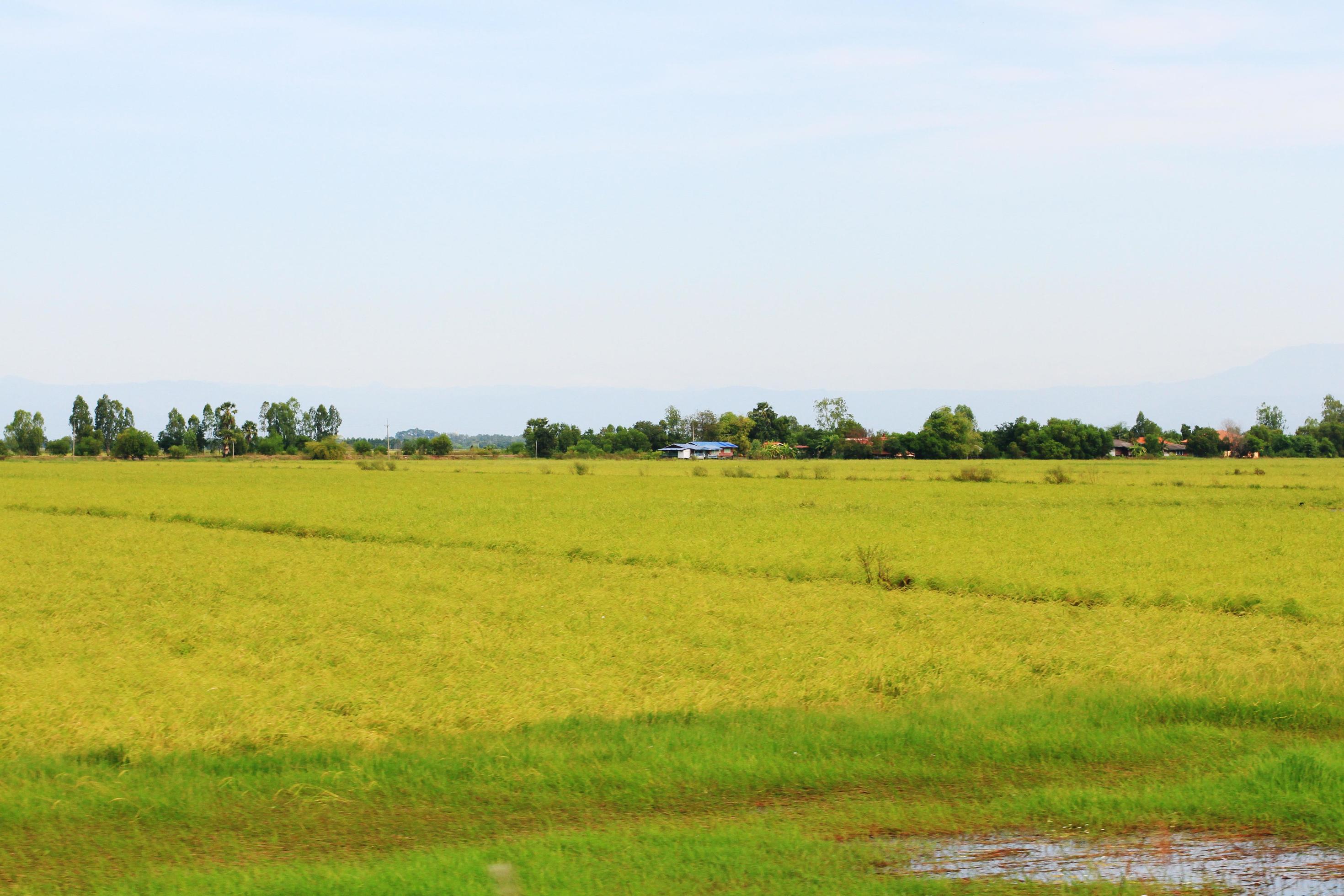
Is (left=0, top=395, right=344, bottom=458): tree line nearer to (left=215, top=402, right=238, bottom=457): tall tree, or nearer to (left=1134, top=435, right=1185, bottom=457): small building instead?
(left=215, top=402, right=238, bottom=457): tall tree

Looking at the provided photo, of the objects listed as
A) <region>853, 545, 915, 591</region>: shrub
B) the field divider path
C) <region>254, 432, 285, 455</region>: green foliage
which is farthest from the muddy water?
<region>254, 432, 285, 455</region>: green foliage

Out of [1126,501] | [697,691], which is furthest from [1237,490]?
[697,691]

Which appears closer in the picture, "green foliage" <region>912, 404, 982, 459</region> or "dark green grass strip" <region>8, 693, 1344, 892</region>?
"dark green grass strip" <region>8, 693, 1344, 892</region>

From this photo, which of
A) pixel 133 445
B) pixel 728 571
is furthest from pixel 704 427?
pixel 728 571

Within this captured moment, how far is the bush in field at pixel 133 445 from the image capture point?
5448 inches

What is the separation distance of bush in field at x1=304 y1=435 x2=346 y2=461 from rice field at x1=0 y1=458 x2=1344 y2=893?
123 m

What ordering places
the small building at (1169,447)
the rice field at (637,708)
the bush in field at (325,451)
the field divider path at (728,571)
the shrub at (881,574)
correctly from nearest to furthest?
1. the rice field at (637,708)
2. the field divider path at (728,571)
3. the shrub at (881,574)
4. the small building at (1169,447)
5. the bush in field at (325,451)

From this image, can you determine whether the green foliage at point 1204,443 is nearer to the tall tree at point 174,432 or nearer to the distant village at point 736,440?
the distant village at point 736,440

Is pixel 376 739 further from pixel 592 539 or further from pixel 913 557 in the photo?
pixel 592 539

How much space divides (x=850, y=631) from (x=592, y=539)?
12.6 meters

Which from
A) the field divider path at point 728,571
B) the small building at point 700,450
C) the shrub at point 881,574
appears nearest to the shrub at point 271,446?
the small building at point 700,450

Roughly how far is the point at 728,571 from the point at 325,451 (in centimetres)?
13227

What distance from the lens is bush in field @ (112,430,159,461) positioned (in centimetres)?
13838

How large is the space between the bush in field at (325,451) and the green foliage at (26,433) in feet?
198
